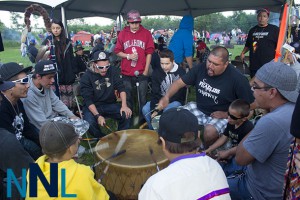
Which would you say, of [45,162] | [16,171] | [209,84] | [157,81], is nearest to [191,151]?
[45,162]

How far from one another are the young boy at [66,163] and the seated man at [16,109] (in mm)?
1100

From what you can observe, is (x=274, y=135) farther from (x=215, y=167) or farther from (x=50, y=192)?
(x=50, y=192)

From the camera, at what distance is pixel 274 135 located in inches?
75.9

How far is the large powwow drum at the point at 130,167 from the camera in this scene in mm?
2582

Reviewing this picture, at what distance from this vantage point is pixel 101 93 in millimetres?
4504

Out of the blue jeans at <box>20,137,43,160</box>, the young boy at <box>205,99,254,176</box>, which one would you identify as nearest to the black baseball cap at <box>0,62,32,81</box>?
the blue jeans at <box>20,137,43,160</box>

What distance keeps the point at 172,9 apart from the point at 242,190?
8.87 metres

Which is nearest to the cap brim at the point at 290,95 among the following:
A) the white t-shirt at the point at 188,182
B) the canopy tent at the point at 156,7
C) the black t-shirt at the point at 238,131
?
the white t-shirt at the point at 188,182

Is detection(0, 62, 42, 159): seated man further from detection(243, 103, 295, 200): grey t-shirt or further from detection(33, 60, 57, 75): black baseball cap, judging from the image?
detection(243, 103, 295, 200): grey t-shirt

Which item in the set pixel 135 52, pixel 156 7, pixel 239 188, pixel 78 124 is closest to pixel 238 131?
pixel 239 188

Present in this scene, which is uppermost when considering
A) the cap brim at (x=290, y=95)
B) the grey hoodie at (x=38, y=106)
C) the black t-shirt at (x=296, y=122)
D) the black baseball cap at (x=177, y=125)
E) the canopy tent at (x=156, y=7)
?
the canopy tent at (x=156, y=7)

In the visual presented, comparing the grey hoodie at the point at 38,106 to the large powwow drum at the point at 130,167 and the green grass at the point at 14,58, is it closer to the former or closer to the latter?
the large powwow drum at the point at 130,167

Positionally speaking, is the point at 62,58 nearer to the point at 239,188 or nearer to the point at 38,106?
the point at 38,106

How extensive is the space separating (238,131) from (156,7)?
7.86 metres
